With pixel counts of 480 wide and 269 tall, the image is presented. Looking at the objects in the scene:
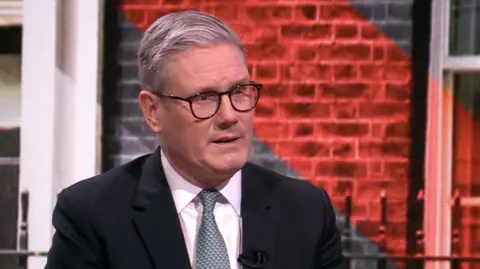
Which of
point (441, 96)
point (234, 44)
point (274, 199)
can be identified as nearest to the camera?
point (234, 44)

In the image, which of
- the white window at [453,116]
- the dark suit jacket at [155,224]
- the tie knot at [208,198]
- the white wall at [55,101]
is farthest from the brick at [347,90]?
the tie knot at [208,198]

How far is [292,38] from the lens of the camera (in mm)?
2350

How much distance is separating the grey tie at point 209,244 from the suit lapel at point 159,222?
3 cm

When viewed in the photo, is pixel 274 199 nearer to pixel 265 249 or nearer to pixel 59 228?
pixel 265 249

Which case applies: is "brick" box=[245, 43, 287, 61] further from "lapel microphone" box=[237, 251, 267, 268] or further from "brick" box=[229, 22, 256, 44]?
"lapel microphone" box=[237, 251, 267, 268]

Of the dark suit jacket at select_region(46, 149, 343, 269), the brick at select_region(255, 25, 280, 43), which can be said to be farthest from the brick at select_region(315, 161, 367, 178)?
the dark suit jacket at select_region(46, 149, 343, 269)

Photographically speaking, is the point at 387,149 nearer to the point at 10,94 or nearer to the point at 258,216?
the point at 258,216

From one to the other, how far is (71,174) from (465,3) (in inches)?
54.6

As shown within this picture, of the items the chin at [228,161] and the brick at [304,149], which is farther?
the brick at [304,149]

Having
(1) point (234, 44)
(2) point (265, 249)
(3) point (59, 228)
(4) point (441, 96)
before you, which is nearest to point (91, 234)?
(3) point (59, 228)

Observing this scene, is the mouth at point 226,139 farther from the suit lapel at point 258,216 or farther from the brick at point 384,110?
the brick at point 384,110

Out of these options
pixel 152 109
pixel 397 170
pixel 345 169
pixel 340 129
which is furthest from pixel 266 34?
pixel 152 109

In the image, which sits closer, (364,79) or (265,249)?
(265,249)

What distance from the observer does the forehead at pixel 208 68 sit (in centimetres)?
120
